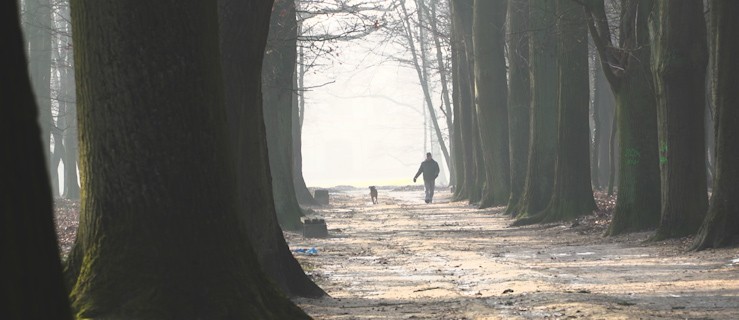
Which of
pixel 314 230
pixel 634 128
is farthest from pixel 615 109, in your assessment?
pixel 314 230

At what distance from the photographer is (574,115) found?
80.5ft

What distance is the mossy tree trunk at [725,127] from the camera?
15523 mm

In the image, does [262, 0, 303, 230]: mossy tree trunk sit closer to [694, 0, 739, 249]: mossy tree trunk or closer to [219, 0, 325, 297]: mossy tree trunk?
[694, 0, 739, 249]: mossy tree trunk

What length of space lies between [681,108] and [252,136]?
777cm

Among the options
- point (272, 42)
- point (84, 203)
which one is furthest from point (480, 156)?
point (84, 203)

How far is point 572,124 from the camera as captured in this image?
2456 centimetres

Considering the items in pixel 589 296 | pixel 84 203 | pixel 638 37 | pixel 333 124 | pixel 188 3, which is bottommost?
pixel 589 296

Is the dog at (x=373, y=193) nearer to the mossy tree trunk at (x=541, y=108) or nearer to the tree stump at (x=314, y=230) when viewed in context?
the mossy tree trunk at (x=541, y=108)

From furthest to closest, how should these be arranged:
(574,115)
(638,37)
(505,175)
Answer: (505,175)
(574,115)
(638,37)

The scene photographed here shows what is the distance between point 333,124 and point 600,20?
5184 inches

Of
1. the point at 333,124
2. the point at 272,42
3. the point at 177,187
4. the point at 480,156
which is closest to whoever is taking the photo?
the point at 177,187

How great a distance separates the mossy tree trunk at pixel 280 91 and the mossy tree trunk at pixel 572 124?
5.20 metres

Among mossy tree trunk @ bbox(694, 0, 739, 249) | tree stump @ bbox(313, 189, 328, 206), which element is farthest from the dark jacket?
mossy tree trunk @ bbox(694, 0, 739, 249)

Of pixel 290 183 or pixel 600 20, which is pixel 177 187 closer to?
pixel 600 20
